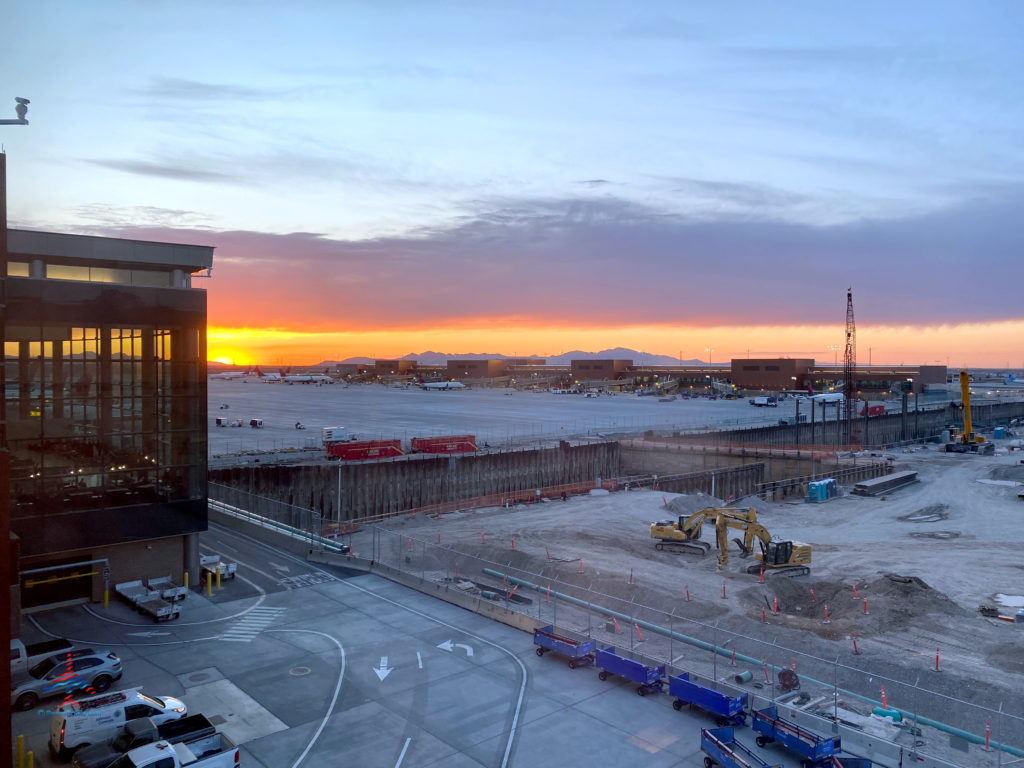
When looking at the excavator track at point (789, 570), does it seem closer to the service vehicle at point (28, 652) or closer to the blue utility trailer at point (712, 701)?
the blue utility trailer at point (712, 701)

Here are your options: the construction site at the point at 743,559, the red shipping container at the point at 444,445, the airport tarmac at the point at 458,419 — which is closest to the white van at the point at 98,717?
the construction site at the point at 743,559

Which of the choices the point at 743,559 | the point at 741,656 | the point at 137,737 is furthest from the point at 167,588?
the point at 743,559

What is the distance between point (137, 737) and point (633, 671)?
1532 centimetres

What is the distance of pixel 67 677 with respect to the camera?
24719 millimetres

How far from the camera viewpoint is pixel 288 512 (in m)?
65.0

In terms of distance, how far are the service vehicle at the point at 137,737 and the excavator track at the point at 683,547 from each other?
116 ft

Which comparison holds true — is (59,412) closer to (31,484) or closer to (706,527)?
(31,484)

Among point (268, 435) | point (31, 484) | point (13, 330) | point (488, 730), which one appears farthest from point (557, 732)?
point (268, 435)

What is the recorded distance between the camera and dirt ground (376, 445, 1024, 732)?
3206 cm

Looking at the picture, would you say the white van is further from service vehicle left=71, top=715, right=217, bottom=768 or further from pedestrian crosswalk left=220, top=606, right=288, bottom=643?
pedestrian crosswalk left=220, top=606, right=288, bottom=643

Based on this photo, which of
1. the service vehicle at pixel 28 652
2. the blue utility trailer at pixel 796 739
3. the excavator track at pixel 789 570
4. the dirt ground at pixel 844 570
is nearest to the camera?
the blue utility trailer at pixel 796 739

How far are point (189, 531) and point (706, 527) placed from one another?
1578 inches

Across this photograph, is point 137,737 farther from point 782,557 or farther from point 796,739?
point 782,557

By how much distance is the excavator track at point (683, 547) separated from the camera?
49.8 m
